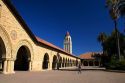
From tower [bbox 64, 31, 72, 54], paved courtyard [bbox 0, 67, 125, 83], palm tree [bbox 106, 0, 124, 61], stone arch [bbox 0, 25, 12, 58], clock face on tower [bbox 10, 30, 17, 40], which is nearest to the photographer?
paved courtyard [bbox 0, 67, 125, 83]

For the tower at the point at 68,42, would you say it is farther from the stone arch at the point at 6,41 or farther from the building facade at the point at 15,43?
the stone arch at the point at 6,41

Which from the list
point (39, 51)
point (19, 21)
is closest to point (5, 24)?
point (19, 21)

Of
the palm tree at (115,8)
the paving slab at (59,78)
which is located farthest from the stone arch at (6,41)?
the palm tree at (115,8)

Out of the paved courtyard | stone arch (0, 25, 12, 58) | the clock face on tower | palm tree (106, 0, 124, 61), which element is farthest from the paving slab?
palm tree (106, 0, 124, 61)

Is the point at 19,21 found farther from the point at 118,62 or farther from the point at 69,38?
the point at 69,38

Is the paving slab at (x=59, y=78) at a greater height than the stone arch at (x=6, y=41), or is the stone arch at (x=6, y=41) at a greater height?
the stone arch at (x=6, y=41)

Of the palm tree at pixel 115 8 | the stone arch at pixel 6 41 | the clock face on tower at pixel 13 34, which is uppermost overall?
the palm tree at pixel 115 8

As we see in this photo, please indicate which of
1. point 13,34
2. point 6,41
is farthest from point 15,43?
point 6,41

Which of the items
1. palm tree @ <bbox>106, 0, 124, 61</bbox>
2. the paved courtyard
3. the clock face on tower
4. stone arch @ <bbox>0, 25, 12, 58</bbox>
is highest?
palm tree @ <bbox>106, 0, 124, 61</bbox>

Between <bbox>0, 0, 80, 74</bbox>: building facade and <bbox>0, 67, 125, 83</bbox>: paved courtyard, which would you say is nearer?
<bbox>0, 67, 125, 83</bbox>: paved courtyard

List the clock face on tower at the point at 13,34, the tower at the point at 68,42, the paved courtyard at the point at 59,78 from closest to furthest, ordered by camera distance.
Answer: the paved courtyard at the point at 59,78
the clock face on tower at the point at 13,34
the tower at the point at 68,42

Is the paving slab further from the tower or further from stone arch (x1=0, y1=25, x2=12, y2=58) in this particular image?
the tower

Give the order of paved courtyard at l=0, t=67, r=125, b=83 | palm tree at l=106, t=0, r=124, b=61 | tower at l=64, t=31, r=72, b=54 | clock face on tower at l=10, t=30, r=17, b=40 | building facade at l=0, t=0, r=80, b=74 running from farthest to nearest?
tower at l=64, t=31, r=72, b=54, palm tree at l=106, t=0, r=124, b=61, clock face on tower at l=10, t=30, r=17, b=40, building facade at l=0, t=0, r=80, b=74, paved courtyard at l=0, t=67, r=125, b=83

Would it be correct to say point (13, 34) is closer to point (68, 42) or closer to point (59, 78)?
point (59, 78)
